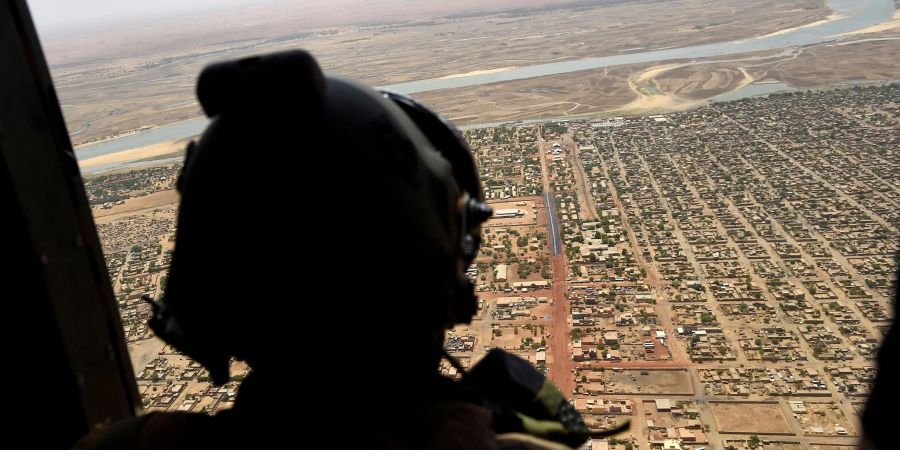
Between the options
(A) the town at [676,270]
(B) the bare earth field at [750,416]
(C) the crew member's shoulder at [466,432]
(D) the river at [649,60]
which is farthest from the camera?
(D) the river at [649,60]

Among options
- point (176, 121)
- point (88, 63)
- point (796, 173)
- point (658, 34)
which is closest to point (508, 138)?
point (796, 173)

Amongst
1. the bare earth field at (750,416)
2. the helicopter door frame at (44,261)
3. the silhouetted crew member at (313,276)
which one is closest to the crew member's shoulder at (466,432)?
the silhouetted crew member at (313,276)

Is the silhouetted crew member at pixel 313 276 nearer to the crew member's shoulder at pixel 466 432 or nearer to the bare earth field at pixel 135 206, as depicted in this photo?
the crew member's shoulder at pixel 466 432

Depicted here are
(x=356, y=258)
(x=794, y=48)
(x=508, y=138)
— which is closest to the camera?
(x=356, y=258)

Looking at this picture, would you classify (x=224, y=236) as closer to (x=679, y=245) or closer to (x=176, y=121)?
(x=679, y=245)

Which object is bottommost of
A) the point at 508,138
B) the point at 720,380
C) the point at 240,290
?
the point at 720,380

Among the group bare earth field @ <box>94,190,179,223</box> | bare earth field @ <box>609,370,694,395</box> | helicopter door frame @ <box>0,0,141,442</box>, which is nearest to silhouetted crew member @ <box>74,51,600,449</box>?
helicopter door frame @ <box>0,0,141,442</box>

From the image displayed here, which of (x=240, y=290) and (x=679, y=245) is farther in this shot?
(x=679, y=245)
